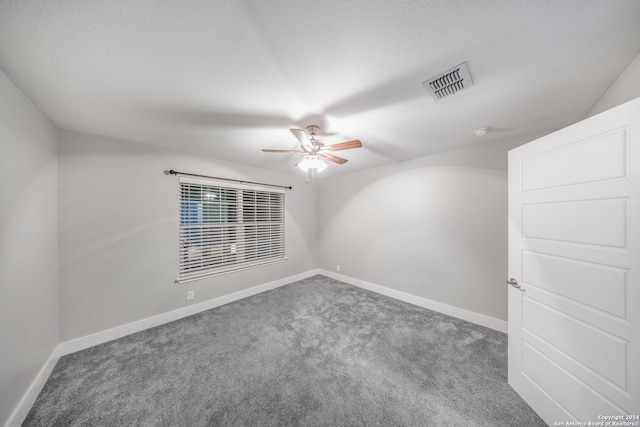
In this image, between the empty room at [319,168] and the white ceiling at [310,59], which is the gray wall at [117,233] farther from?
the white ceiling at [310,59]

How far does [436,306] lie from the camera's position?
299 cm

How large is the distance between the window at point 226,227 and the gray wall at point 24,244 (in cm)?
115

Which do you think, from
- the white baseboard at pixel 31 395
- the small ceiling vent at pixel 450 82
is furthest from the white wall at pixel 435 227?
the white baseboard at pixel 31 395

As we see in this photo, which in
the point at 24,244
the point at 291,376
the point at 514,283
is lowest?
the point at 291,376

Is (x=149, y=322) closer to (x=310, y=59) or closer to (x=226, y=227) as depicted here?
(x=226, y=227)

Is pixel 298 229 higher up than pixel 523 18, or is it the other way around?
pixel 523 18

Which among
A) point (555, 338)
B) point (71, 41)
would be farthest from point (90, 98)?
point (555, 338)

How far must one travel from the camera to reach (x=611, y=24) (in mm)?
993

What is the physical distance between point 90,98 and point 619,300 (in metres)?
3.80

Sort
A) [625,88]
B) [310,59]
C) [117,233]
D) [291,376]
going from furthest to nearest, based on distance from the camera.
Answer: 1. [117,233]
2. [291,376]
3. [625,88]
4. [310,59]

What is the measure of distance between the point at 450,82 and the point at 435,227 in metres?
2.17

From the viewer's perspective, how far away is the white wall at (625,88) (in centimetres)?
124

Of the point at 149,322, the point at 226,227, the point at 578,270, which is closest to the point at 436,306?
the point at 578,270

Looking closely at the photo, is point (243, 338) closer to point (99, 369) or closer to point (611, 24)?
point (99, 369)
